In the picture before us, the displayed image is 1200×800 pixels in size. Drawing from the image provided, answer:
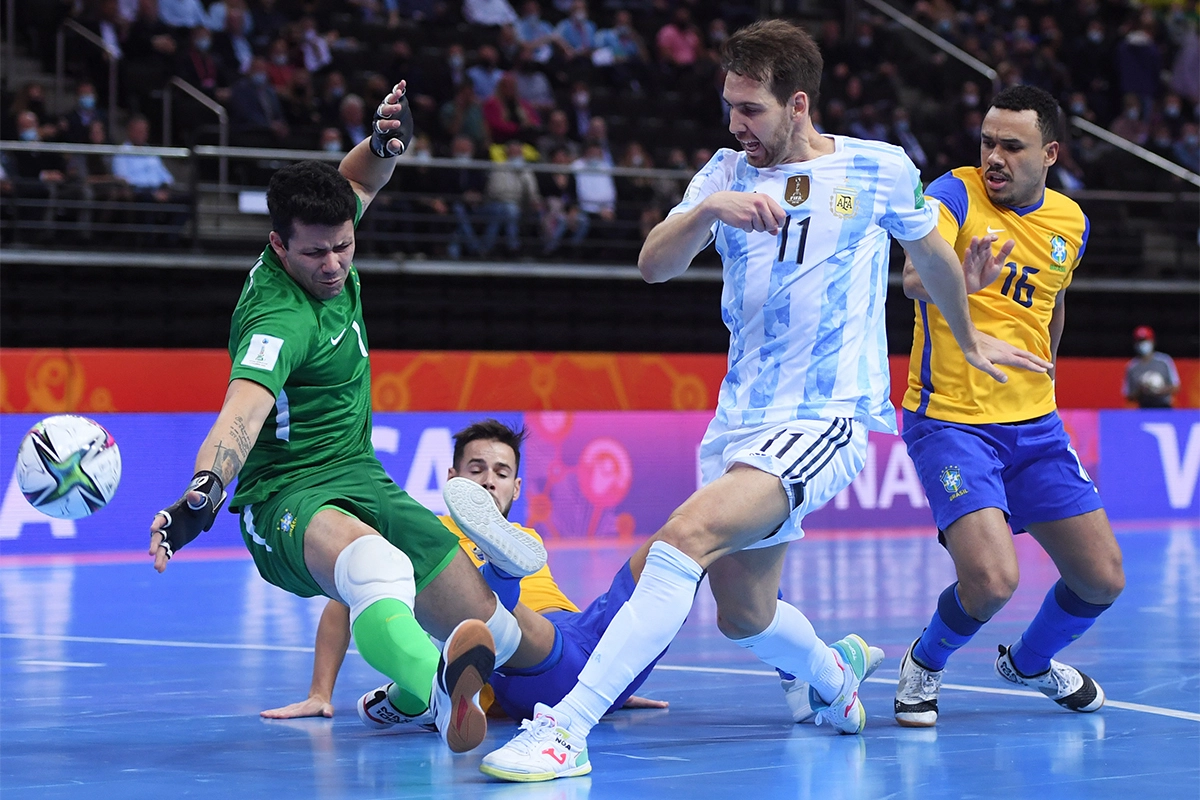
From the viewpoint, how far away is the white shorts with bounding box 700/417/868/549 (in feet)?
15.1

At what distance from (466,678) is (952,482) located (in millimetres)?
2044

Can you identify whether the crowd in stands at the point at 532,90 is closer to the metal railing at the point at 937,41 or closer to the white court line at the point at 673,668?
the metal railing at the point at 937,41

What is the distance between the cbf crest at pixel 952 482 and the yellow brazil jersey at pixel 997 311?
25cm

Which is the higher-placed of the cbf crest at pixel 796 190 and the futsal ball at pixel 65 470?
the cbf crest at pixel 796 190

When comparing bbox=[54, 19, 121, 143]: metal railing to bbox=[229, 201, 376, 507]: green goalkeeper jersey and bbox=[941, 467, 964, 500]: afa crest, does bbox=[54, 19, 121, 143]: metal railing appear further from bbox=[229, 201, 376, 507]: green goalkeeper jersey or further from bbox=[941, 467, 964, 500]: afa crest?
bbox=[941, 467, 964, 500]: afa crest

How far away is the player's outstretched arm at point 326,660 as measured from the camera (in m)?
5.50

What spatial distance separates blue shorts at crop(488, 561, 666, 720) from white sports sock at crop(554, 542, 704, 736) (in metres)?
0.65

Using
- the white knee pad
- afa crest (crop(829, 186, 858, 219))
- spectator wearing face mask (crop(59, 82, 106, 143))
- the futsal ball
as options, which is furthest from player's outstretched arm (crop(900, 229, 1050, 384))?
spectator wearing face mask (crop(59, 82, 106, 143))

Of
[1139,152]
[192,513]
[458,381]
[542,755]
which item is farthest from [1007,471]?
[1139,152]

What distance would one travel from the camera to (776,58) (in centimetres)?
459

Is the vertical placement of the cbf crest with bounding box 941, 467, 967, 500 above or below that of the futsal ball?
below

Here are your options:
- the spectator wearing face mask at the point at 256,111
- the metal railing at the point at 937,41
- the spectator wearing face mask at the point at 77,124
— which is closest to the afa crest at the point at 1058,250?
the spectator wearing face mask at the point at 256,111

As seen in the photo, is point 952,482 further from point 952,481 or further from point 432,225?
point 432,225

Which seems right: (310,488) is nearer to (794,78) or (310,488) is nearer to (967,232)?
(794,78)
